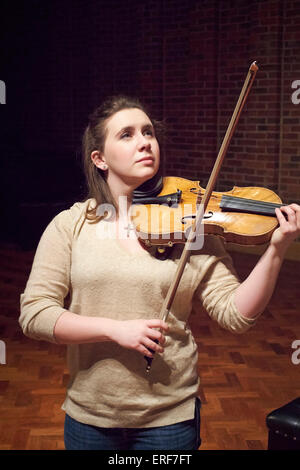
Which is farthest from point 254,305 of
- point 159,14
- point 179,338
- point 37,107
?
point 37,107

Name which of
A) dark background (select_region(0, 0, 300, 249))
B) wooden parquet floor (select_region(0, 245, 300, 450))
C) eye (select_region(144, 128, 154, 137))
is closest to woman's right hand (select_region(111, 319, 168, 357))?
eye (select_region(144, 128, 154, 137))

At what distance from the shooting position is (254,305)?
126cm

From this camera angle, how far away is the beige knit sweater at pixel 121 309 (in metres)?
1.30

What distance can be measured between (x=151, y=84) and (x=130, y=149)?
562 centimetres

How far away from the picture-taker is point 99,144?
4.73ft

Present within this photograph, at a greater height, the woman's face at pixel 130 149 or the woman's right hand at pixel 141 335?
the woman's face at pixel 130 149

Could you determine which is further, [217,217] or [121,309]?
[217,217]

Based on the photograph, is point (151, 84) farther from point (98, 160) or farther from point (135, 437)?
point (135, 437)

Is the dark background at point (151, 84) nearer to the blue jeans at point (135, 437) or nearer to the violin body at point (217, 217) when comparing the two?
the violin body at point (217, 217)

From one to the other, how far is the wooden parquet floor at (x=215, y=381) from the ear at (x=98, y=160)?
1.66 meters

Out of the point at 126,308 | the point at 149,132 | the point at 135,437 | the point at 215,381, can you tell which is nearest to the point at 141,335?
the point at 126,308

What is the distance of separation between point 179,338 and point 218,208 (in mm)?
354

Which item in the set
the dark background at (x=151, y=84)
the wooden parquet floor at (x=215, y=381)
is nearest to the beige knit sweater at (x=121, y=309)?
the wooden parquet floor at (x=215, y=381)

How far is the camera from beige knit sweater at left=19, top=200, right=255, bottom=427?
4.28 feet
